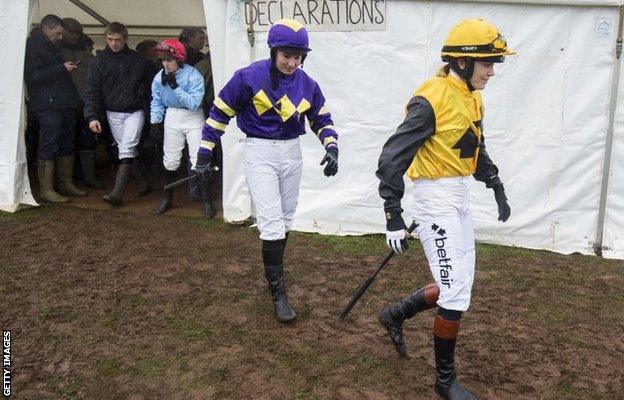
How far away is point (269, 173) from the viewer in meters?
4.26

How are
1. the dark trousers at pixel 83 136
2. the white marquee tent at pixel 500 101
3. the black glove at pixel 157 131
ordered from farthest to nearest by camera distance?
the dark trousers at pixel 83 136 → the black glove at pixel 157 131 → the white marquee tent at pixel 500 101

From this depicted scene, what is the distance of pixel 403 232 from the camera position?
10.6ft

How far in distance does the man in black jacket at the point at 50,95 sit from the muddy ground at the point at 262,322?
103 cm

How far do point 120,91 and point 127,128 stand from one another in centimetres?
43

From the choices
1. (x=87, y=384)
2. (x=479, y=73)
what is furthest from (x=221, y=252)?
(x=479, y=73)

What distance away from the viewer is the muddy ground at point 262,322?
11.7 ft

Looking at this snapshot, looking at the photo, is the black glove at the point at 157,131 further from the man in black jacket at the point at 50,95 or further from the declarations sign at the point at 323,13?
the declarations sign at the point at 323,13

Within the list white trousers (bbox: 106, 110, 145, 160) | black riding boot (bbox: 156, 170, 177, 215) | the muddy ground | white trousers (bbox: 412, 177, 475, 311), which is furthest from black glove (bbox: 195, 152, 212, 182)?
white trousers (bbox: 106, 110, 145, 160)

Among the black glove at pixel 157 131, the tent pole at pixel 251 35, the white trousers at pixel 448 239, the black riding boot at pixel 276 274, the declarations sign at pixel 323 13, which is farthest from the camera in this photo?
the black glove at pixel 157 131

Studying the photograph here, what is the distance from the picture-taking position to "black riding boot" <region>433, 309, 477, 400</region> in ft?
10.6

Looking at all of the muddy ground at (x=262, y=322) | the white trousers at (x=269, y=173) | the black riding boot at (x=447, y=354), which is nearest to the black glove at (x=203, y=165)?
the white trousers at (x=269, y=173)

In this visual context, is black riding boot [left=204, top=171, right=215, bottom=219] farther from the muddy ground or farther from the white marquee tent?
the muddy ground

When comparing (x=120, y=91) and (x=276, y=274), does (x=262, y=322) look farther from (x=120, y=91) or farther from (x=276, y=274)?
(x=120, y=91)

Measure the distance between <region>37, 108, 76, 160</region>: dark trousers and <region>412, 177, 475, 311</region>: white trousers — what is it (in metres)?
5.25
